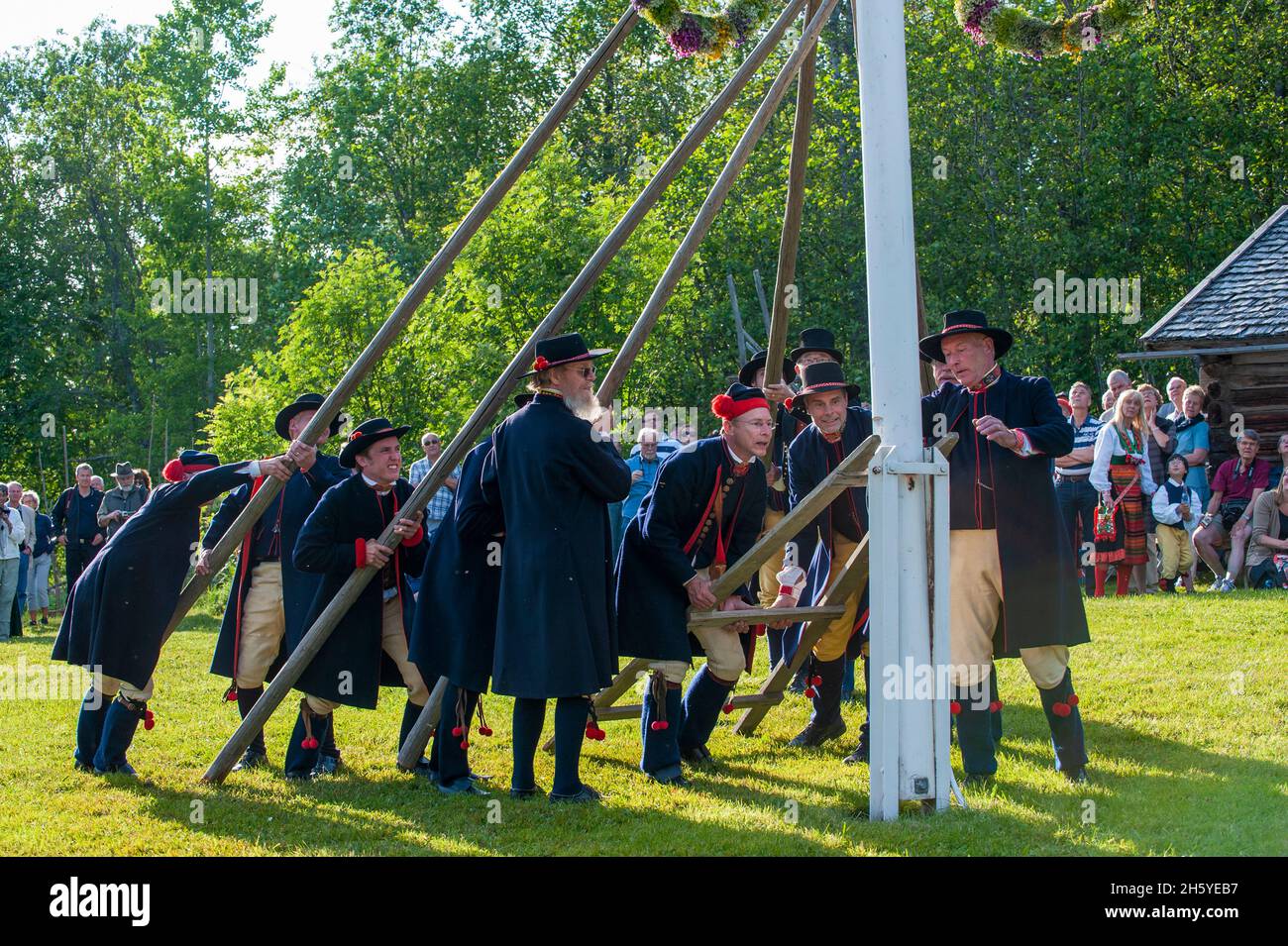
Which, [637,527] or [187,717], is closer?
[637,527]

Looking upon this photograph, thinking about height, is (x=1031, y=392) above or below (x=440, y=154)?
below

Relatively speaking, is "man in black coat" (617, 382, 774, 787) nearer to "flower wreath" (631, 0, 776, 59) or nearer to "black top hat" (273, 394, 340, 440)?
"flower wreath" (631, 0, 776, 59)

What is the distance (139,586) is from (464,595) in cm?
188

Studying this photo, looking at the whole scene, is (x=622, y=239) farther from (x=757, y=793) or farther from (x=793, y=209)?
(x=757, y=793)

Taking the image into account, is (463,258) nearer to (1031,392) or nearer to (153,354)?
(1031,392)

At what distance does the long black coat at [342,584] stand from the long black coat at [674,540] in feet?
3.91

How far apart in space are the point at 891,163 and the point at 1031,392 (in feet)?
5.01

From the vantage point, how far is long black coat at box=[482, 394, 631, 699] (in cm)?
620

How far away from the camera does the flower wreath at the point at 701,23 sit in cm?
749

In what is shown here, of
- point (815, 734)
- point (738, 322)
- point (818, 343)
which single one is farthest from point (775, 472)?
point (738, 322)

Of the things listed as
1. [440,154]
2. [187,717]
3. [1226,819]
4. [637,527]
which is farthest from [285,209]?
[1226,819]

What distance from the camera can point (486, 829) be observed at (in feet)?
Answer: 19.1

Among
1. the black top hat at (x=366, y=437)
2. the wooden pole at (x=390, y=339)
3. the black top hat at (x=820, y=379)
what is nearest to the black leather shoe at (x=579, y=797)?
the wooden pole at (x=390, y=339)

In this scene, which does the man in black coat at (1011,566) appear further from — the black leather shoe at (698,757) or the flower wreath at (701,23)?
the flower wreath at (701,23)
